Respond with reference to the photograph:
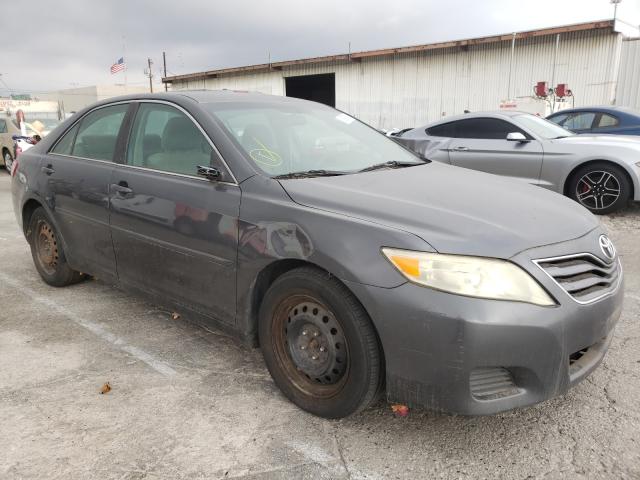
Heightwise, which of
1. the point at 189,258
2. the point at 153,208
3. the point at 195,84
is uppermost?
the point at 195,84

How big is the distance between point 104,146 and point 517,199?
2.71 meters

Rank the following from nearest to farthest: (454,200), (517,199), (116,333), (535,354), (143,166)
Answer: (535,354) < (454,200) < (517,199) < (143,166) < (116,333)

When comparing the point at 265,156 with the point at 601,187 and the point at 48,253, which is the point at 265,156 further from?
the point at 601,187

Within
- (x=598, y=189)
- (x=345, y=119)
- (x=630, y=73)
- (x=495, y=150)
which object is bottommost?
(x=598, y=189)

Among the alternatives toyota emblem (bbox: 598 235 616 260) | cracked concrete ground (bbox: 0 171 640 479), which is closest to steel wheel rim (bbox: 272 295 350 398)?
cracked concrete ground (bbox: 0 171 640 479)

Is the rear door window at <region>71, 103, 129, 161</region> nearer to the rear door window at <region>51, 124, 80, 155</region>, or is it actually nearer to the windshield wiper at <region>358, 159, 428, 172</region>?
the rear door window at <region>51, 124, 80, 155</region>

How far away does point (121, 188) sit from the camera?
3.32 m

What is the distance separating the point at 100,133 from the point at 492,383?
3.10 meters

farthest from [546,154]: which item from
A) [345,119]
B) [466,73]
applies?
[466,73]

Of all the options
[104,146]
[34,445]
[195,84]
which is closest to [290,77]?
[195,84]

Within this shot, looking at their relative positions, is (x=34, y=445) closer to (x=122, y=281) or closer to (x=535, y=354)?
(x=122, y=281)

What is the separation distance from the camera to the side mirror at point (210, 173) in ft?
9.04

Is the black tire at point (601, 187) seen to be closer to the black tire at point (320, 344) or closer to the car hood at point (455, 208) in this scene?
the car hood at point (455, 208)

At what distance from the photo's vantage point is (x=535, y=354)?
6.68 ft
